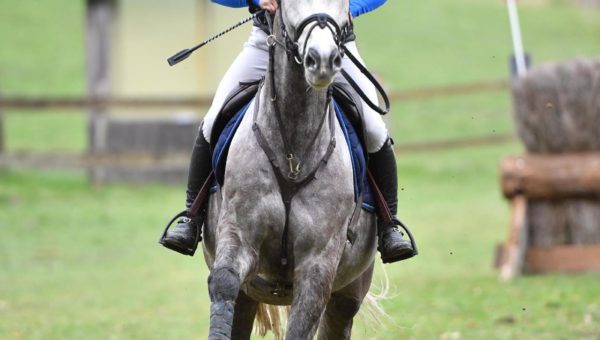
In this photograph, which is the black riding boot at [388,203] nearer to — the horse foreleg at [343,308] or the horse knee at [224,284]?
the horse foreleg at [343,308]

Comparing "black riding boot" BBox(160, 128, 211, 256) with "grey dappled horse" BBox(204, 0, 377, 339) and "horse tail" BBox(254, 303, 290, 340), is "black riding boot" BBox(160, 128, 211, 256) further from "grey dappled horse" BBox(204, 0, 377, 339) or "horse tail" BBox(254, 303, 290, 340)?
"horse tail" BBox(254, 303, 290, 340)

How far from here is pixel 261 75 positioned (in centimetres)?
634

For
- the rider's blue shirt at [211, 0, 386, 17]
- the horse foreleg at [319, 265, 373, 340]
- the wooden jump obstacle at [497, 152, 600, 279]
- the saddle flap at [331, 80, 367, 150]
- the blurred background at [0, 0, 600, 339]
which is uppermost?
the rider's blue shirt at [211, 0, 386, 17]

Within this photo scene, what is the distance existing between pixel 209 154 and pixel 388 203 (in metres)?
1.08

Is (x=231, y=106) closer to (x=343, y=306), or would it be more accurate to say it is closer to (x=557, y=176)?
(x=343, y=306)

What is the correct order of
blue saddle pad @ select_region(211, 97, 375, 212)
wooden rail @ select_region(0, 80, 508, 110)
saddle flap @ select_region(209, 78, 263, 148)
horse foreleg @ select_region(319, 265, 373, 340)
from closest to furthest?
1. blue saddle pad @ select_region(211, 97, 375, 212)
2. saddle flap @ select_region(209, 78, 263, 148)
3. horse foreleg @ select_region(319, 265, 373, 340)
4. wooden rail @ select_region(0, 80, 508, 110)

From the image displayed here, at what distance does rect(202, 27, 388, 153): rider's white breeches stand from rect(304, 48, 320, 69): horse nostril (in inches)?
56.1

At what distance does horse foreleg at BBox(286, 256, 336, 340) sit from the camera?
5352mm

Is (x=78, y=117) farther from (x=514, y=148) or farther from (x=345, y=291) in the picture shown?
(x=345, y=291)

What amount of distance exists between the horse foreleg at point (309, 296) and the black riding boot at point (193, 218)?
0.95 meters

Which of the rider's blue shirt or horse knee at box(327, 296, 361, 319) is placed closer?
the rider's blue shirt

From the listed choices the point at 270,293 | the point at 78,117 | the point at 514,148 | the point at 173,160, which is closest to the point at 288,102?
the point at 270,293

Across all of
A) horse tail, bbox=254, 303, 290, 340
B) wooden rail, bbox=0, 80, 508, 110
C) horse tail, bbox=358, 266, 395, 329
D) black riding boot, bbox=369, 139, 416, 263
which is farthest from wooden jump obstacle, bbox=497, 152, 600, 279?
wooden rail, bbox=0, 80, 508, 110

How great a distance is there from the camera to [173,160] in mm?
20141
